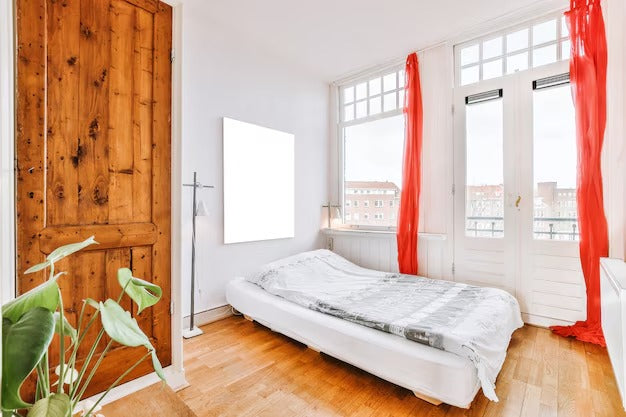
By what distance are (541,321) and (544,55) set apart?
7.71 feet

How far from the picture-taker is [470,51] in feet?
10.7

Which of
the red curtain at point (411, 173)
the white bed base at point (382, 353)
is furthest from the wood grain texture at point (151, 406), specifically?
the red curtain at point (411, 173)

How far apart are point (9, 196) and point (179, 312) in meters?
1.02

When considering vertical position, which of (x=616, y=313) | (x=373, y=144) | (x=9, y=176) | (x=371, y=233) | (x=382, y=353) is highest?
(x=373, y=144)

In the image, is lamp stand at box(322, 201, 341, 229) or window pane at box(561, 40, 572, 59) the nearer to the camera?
window pane at box(561, 40, 572, 59)

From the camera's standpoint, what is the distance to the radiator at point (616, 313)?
1.53m

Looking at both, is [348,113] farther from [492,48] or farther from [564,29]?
[564,29]

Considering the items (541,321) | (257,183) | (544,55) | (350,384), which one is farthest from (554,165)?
(257,183)

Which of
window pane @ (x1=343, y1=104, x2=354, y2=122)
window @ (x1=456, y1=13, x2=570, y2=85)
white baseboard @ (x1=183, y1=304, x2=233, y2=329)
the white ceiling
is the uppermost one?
the white ceiling

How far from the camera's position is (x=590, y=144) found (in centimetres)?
246

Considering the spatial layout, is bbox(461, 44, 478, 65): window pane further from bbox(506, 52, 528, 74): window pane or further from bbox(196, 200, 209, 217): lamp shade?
bbox(196, 200, 209, 217): lamp shade

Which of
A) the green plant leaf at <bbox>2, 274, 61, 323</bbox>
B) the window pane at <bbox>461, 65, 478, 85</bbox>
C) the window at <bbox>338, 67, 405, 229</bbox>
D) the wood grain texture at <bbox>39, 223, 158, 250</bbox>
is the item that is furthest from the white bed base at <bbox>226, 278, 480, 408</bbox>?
the window pane at <bbox>461, 65, 478, 85</bbox>

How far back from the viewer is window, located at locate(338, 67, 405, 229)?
3.77 metres

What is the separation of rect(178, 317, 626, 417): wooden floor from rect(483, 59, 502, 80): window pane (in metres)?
2.41
